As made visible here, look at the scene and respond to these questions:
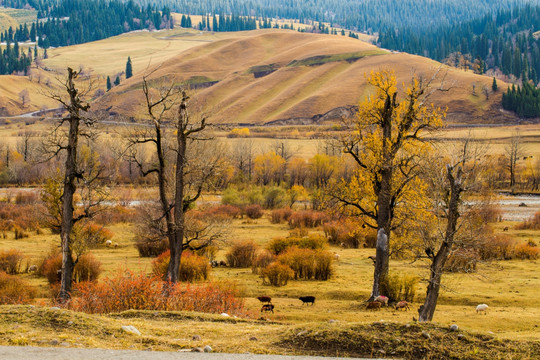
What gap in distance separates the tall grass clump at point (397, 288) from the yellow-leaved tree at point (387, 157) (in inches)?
10.8

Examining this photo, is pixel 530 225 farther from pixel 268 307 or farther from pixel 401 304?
pixel 268 307

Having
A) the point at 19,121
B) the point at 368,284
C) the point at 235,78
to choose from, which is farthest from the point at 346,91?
the point at 368,284

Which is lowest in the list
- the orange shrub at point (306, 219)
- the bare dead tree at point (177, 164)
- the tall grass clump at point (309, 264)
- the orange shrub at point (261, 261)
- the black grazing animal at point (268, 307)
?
the orange shrub at point (306, 219)

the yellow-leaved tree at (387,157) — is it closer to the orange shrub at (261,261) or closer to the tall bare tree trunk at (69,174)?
the orange shrub at (261,261)

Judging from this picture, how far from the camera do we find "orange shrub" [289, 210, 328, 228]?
49.6 m

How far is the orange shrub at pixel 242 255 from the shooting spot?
3259cm

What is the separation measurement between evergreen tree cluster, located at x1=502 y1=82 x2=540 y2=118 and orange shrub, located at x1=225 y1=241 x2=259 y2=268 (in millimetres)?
123487

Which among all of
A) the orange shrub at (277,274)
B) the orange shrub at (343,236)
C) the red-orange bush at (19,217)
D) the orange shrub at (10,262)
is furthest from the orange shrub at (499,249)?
the red-orange bush at (19,217)

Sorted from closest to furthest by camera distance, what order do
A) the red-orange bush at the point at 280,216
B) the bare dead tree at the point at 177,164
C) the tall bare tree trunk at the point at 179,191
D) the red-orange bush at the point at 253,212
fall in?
the bare dead tree at the point at 177,164 → the tall bare tree trunk at the point at 179,191 → the red-orange bush at the point at 280,216 → the red-orange bush at the point at 253,212

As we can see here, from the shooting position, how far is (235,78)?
19388 centimetres


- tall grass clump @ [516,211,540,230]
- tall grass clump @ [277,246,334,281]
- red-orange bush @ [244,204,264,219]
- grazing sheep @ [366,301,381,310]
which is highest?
grazing sheep @ [366,301,381,310]

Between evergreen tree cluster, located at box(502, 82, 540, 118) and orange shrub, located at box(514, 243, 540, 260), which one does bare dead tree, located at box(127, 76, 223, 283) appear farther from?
evergreen tree cluster, located at box(502, 82, 540, 118)

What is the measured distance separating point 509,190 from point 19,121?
123479 mm

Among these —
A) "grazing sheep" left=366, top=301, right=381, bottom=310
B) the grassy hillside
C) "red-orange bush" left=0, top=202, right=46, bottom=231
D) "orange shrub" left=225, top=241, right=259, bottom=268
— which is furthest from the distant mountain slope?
"grazing sheep" left=366, top=301, right=381, bottom=310
